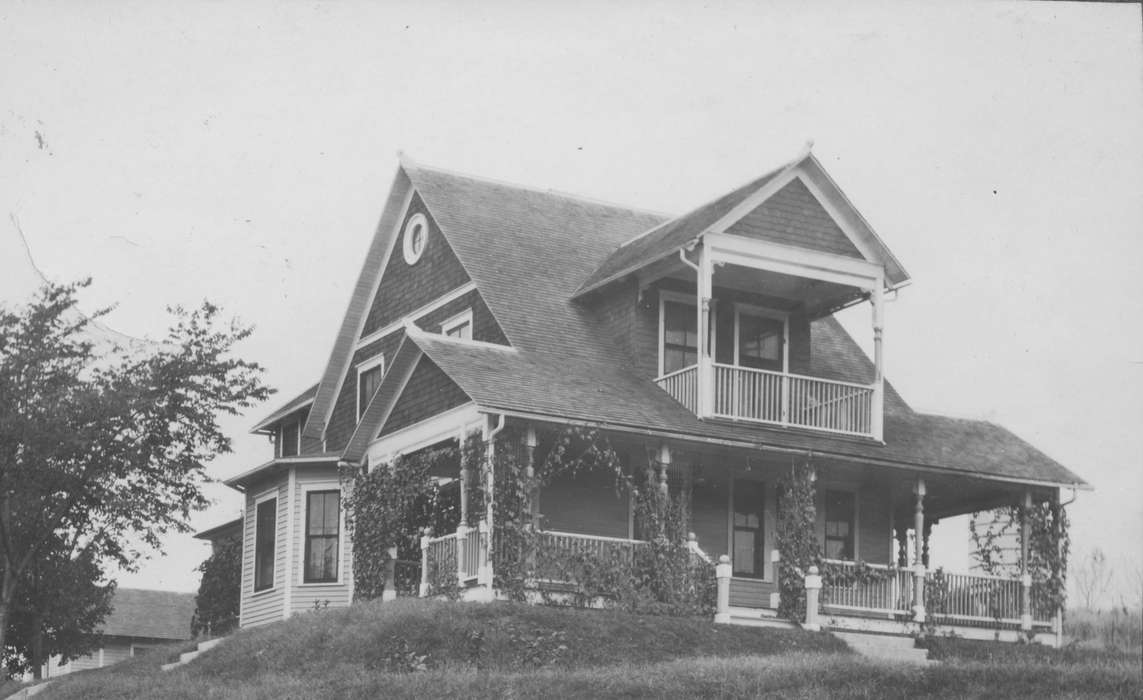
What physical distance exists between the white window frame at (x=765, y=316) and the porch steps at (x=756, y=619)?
477 cm

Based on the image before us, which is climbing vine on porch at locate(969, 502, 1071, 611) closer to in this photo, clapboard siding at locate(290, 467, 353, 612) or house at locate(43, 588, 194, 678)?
clapboard siding at locate(290, 467, 353, 612)

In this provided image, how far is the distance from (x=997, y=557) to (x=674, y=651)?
9.10 m

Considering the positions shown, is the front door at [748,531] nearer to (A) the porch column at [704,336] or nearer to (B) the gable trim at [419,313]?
(A) the porch column at [704,336]

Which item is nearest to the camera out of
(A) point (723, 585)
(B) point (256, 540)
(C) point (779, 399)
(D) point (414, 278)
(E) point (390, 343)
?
(A) point (723, 585)

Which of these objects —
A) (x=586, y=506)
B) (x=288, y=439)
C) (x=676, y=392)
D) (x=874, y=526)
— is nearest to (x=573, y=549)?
(x=586, y=506)

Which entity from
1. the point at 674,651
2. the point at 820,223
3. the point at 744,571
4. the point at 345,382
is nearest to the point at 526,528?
the point at 674,651

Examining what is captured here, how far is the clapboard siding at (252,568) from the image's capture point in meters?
31.7

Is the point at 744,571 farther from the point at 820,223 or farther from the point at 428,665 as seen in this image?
the point at 428,665

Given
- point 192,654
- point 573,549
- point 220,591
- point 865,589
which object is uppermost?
point 573,549

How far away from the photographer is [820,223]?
28641 mm

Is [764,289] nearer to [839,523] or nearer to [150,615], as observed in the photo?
[839,523]

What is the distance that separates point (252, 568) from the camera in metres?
33.1

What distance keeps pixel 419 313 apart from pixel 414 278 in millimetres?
839

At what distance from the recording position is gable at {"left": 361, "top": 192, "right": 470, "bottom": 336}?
31.1 meters
